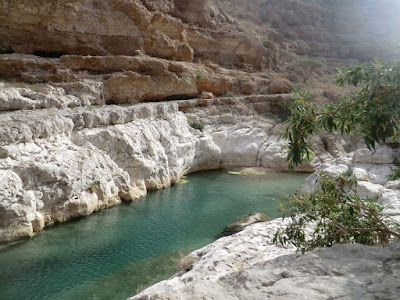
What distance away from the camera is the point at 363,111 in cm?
580

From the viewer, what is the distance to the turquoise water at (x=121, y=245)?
29.5 feet

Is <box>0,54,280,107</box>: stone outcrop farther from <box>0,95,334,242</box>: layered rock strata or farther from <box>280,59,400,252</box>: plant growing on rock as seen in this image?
<box>280,59,400,252</box>: plant growing on rock

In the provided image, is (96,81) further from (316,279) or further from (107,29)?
(316,279)

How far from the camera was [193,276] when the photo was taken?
6.98 meters

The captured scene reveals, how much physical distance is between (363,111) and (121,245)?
9.17 m

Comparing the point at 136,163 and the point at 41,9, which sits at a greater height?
the point at 41,9

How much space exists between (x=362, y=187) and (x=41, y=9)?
22930 mm

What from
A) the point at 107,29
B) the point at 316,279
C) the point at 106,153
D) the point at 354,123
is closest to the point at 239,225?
the point at 106,153

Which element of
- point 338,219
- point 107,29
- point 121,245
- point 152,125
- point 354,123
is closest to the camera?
point 354,123

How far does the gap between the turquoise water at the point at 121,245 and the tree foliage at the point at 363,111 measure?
553 cm

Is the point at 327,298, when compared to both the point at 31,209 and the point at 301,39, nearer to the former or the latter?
the point at 31,209

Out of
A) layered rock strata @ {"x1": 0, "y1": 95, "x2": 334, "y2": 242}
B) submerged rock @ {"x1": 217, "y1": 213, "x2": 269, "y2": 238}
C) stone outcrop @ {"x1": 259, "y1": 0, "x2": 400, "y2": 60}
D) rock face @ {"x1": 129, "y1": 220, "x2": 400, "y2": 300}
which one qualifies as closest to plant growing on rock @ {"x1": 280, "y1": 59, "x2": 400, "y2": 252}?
rock face @ {"x1": 129, "y1": 220, "x2": 400, "y2": 300}

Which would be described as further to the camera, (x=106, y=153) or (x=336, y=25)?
(x=336, y=25)

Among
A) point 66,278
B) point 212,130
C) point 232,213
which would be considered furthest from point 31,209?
point 212,130
